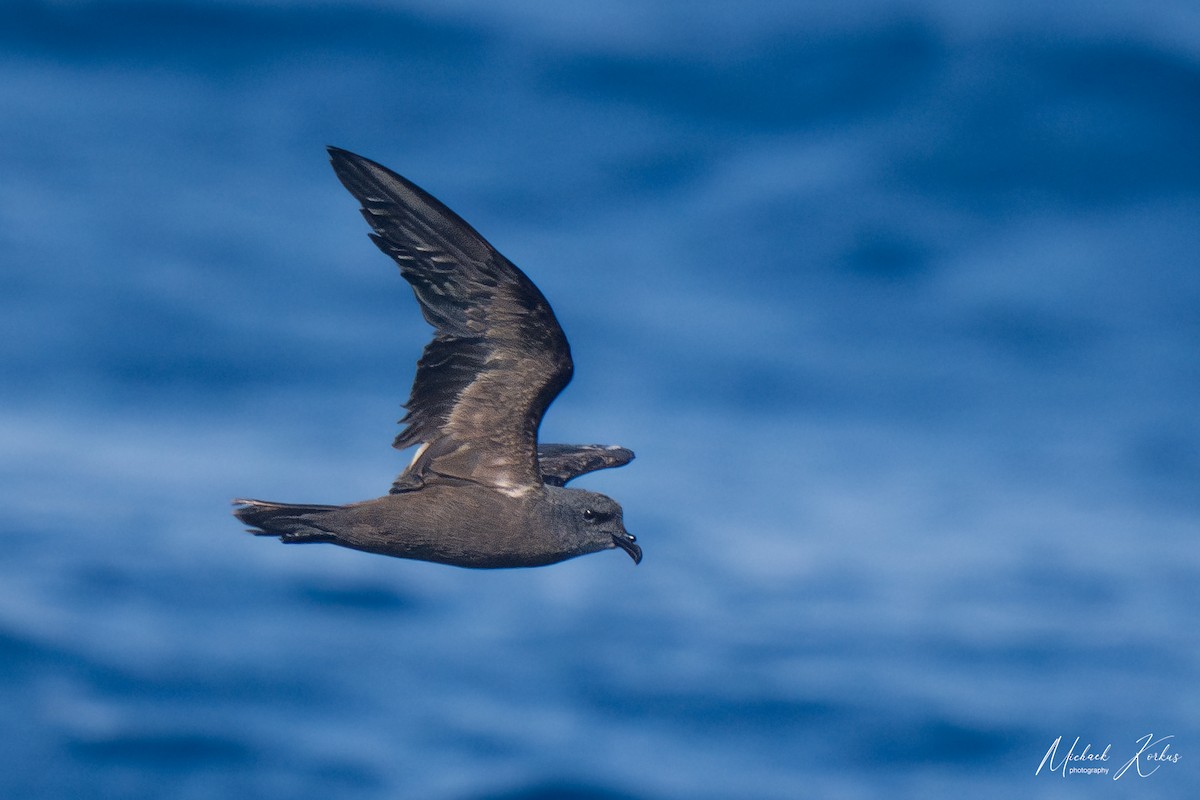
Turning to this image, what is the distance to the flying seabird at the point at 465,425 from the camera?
35.0 ft

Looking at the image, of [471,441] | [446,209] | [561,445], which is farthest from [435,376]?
[561,445]

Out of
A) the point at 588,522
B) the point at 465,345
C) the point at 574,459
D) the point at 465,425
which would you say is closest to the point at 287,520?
the point at 465,425

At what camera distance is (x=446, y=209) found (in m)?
10.5

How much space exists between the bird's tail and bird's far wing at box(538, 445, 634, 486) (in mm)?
2141

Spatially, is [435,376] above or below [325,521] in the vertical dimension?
above

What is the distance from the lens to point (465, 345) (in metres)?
11.0

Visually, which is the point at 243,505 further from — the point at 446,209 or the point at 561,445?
the point at 561,445

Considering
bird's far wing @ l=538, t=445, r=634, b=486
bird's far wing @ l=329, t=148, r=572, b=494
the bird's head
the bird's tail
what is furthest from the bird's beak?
the bird's tail

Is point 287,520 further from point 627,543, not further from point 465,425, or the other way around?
point 627,543

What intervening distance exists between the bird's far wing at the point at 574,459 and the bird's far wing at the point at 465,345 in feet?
4.78

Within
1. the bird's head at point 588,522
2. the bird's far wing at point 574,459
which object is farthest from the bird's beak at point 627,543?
the bird's far wing at point 574,459

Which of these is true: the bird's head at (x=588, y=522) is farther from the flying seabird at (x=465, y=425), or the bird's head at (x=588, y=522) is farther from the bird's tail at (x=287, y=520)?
the bird's tail at (x=287, y=520)

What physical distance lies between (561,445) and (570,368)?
276 cm

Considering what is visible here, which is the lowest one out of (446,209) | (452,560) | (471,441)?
(452,560)
